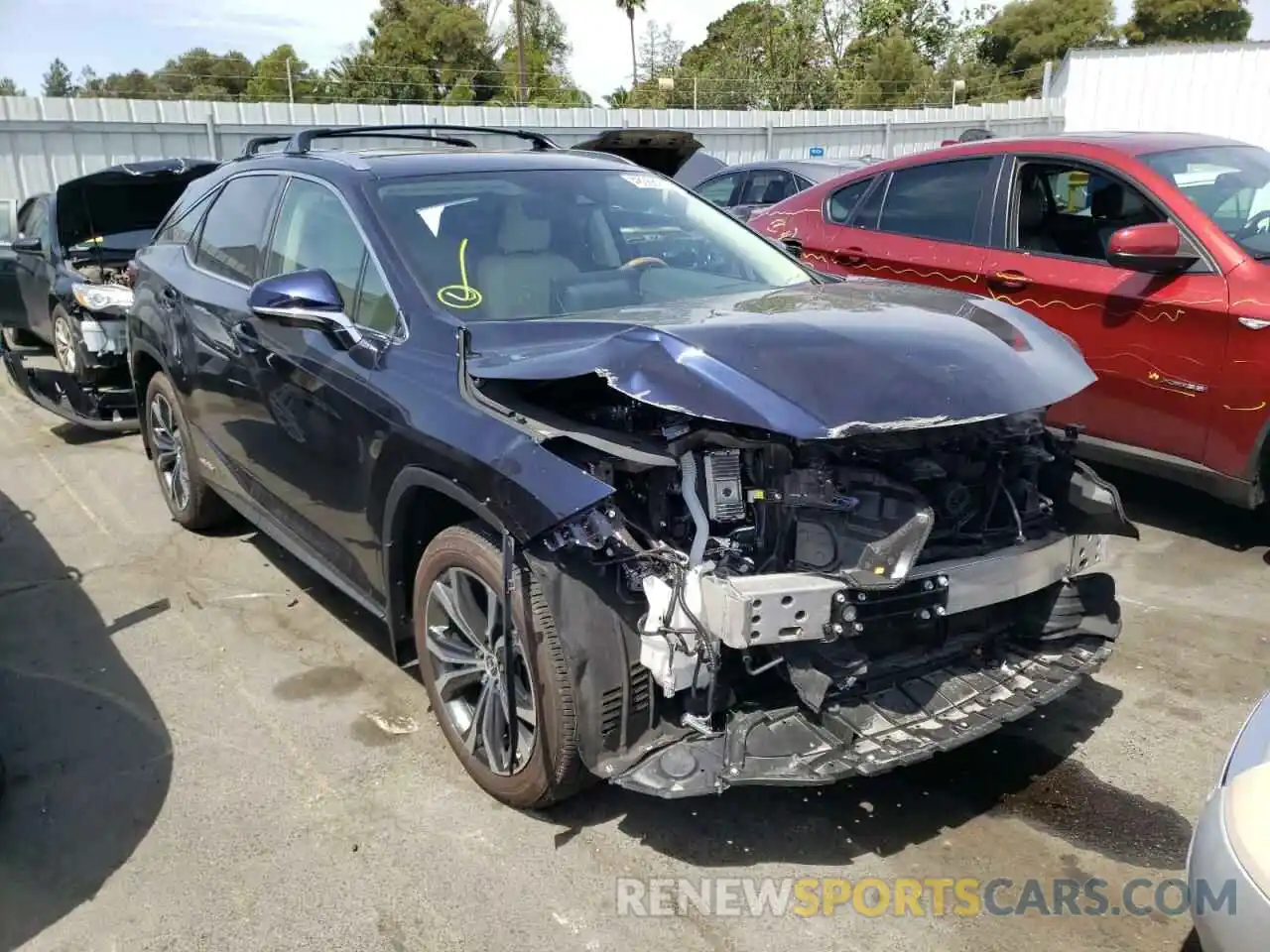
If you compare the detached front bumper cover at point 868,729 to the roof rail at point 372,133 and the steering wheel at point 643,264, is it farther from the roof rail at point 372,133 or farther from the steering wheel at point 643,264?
the roof rail at point 372,133

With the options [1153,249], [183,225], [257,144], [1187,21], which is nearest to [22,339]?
[183,225]

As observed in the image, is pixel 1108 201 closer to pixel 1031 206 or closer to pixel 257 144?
pixel 1031 206

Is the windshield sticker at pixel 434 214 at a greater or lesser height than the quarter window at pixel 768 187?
greater

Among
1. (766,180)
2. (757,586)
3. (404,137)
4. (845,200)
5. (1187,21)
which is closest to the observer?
(757,586)

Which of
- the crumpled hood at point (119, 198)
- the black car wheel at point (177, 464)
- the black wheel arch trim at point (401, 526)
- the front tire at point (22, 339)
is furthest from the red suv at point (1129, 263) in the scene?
the front tire at point (22, 339)

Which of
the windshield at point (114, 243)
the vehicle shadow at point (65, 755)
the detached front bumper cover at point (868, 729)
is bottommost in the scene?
the vehicle shadow at point (65, 755)

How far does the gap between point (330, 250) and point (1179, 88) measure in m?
18.4

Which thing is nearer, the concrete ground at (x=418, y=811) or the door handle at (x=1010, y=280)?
the concrete ground at (x=418, y=811)

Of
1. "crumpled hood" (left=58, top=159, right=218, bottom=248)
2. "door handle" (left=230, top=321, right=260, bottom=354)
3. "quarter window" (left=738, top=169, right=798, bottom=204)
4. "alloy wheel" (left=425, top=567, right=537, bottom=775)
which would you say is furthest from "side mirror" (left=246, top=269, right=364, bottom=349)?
"quarter window" (left=738, top=169, right=798, bottom=204)

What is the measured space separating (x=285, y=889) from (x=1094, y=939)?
2130 mm

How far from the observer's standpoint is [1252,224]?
Result: 4.98m

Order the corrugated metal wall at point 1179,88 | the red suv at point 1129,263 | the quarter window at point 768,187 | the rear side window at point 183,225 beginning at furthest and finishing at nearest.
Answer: the corrugated metal wall at point 1179,88 → the quarter window at point 768,187 → the rear side window at point 183,225 → the red suv at point 1129,263

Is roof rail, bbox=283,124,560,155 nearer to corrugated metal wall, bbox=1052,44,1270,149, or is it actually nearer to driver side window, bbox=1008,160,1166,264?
driver side window, bbox=1008,160,1166,264

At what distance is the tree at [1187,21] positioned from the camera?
188 ft
